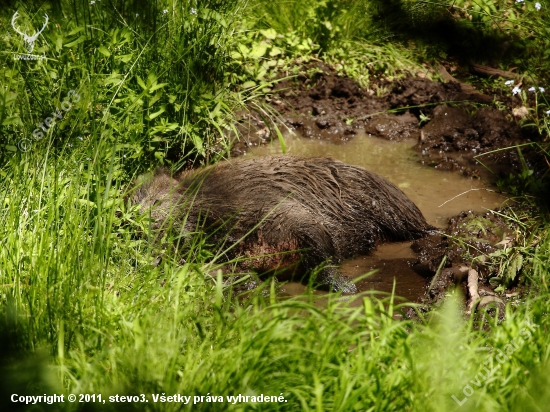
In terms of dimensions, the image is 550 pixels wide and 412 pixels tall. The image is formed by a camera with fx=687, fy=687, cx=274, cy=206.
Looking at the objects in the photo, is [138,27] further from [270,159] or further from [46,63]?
[270,159]

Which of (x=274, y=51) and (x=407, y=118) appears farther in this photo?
(x=407, y=118)

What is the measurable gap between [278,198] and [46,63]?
5.92ft

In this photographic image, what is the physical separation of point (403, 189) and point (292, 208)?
55.1 inches

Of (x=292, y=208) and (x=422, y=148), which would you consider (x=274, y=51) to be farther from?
(x=292, y=208)

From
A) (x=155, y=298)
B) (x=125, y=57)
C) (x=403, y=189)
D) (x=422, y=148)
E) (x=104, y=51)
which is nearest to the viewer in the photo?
(x=155, y=298)

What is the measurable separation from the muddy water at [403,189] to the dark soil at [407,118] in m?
0.12

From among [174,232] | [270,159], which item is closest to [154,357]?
[174,232]

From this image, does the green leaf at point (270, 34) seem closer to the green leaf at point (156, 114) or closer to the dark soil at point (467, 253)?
the green leaf at point (156, 114)

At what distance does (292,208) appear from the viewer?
495cm

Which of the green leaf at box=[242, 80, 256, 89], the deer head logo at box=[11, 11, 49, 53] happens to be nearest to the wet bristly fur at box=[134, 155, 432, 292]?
the green leaf at box=[242, 80, 256, 89]

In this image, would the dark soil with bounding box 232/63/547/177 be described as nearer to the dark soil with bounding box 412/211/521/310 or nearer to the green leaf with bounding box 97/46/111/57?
the dark soil with bounding box 412/211/521/310

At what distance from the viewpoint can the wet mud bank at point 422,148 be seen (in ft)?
15.8

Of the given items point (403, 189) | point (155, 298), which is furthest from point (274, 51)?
point (155, 298)

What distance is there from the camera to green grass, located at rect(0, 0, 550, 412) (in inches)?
95.5
